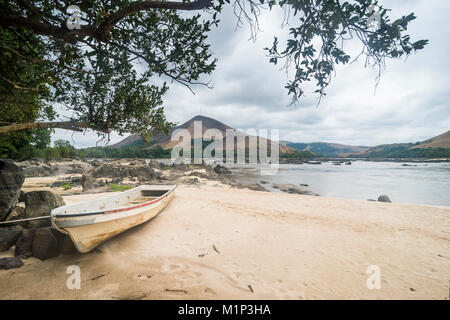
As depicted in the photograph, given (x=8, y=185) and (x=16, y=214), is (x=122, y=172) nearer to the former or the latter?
(x=16, y=214)

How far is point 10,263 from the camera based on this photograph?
4324 millimetres

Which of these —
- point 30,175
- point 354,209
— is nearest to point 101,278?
point 354,209

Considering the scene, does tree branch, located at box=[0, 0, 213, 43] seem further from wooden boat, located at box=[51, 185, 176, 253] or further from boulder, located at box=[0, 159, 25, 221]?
boulder, located at box=[0, 159, 25, 221]

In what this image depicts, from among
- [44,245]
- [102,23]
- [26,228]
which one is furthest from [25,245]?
[102,23]

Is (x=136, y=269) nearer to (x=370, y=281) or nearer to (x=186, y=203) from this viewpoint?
(x=370, y=281)

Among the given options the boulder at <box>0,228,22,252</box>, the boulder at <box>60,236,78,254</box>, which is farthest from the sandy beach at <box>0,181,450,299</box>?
the boulder at <box>0,228,22,252</box>

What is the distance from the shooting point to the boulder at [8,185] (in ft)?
20.5

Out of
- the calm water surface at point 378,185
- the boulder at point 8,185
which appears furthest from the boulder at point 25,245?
the calm water surface at point 378,185

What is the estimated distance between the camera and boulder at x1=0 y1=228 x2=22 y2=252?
4867mm

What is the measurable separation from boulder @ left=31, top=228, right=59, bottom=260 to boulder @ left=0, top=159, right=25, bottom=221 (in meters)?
2.76

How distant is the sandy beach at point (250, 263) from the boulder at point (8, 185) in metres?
3.15

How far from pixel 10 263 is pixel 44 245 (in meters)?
0.60

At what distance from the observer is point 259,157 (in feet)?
289
